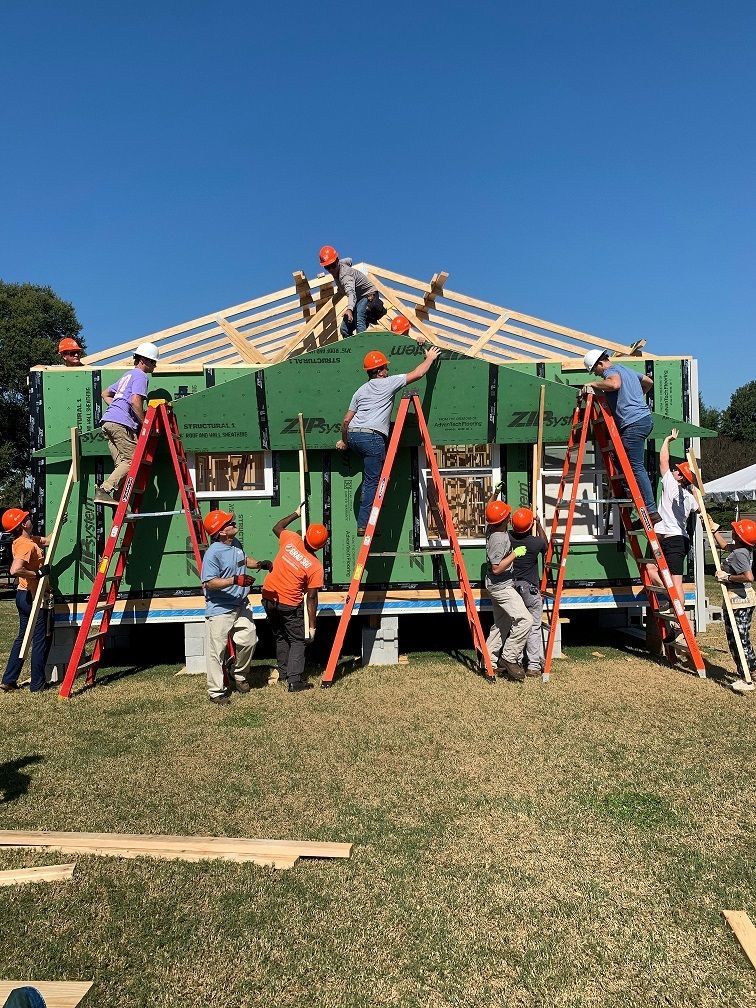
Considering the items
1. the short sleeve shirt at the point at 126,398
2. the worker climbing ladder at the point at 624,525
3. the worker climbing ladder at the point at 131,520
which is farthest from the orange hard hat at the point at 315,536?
the worker climbing ladder at the point at 624,525

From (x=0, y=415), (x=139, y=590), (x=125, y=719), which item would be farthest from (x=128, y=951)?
(x=0, y=415)

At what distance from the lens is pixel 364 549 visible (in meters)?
6.70

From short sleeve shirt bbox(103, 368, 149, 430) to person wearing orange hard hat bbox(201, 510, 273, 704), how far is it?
5.78ft

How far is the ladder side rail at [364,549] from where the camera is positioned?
21.5 feet

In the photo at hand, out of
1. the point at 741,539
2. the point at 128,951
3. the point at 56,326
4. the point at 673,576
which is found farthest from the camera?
the point at 56,326

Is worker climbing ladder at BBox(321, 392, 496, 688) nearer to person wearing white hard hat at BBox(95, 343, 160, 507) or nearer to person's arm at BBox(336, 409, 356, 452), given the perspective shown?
person's arm at BBox(336, 409, 356, 452)

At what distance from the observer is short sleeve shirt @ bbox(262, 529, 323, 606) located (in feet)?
21.2

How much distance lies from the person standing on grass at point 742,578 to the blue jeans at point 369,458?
13.3 feet

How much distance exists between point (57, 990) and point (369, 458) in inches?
216

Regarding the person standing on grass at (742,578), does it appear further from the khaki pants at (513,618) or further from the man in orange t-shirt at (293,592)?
the man in orange t-shirt at (293,592)

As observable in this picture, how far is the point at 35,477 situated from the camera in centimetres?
787

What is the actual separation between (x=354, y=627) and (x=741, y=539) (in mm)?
5571

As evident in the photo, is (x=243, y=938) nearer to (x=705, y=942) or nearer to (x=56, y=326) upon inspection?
(x=705, y=942)

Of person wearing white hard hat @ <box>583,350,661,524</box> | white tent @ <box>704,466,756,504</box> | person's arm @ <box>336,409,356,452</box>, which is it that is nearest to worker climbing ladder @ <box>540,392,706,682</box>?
person wearing white hard hat @ <box>583,350,661,524</box>
